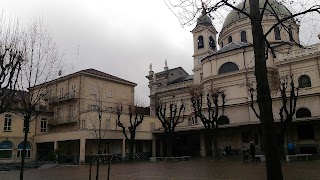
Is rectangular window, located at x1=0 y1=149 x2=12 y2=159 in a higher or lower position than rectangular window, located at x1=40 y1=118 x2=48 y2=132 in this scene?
lower

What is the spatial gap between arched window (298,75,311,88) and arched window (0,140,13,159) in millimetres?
38046

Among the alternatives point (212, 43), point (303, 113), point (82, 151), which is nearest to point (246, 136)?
point (303, 113)

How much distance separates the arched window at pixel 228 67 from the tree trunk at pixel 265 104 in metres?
39.3

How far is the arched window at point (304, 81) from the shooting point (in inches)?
1526

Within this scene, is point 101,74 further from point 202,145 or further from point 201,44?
point 201,44

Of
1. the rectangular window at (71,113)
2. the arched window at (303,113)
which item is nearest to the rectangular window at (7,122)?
the rectangular window at (71,113)

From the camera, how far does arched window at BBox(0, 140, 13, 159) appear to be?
119 ft

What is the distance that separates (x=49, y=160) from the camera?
3669 cm

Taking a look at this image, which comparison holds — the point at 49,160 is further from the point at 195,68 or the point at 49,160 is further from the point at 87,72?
the point at 195,68

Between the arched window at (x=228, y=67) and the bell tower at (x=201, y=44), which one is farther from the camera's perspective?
the bell tower at (x=201, y=44)

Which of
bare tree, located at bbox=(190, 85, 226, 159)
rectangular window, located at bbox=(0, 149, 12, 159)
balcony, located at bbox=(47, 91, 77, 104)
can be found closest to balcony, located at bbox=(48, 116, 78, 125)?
balcony, located at bbox=(47, 91, 77, 104)

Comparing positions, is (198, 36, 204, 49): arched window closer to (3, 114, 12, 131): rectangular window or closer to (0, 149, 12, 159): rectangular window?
(3, 114, 12, 131): rectangular window

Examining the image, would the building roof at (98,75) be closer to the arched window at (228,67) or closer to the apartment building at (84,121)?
the apartment building at (84,121)

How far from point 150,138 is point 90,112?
10.2 meters
